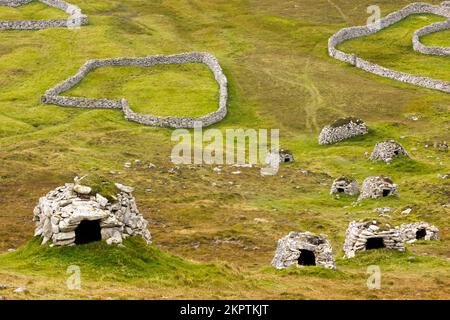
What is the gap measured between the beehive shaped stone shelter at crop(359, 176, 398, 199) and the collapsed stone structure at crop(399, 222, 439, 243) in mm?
10611

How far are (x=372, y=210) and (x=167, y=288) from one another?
30104 millimetres

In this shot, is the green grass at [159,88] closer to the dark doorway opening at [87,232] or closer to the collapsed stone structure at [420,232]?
the collapsed stone structure at [420,232]

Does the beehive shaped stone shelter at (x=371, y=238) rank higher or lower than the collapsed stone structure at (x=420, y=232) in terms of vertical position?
higher

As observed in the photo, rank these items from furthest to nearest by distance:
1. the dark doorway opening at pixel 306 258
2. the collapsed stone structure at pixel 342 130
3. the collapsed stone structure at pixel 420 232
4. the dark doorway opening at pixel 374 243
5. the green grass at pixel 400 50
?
1. the green grass at pixel 400 50
2. the collapsed stone structure at pixel 342 130
3. the collapsed stone structure at pixel 420 232
4. the dark doorway opening at pixel 374 243
5. the dark doorway opening at pixel 306 258

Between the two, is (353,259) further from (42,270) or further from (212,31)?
(212,31)

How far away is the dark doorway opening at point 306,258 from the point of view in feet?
132

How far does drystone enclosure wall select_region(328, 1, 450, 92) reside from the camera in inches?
4114

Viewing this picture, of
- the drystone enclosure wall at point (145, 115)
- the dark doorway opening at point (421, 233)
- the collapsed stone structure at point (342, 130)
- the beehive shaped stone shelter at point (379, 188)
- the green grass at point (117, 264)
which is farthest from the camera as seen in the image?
the drystone enclosure wall at point (145, 115)

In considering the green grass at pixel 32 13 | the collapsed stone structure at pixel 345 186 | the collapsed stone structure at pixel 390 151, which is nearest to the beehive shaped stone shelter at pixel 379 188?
the collapsed stone structure at pixel 345 186

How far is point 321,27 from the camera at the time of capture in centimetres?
13500

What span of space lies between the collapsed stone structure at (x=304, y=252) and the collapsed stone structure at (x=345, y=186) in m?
22.9

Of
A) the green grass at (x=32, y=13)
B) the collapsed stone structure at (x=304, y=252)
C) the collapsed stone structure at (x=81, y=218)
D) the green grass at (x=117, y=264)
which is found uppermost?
the collapsed stone structure at (x=81, y=218)

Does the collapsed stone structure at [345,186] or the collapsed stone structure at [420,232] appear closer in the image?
the collapsed stone structure at [420,232]

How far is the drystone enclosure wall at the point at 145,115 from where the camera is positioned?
89188mm
